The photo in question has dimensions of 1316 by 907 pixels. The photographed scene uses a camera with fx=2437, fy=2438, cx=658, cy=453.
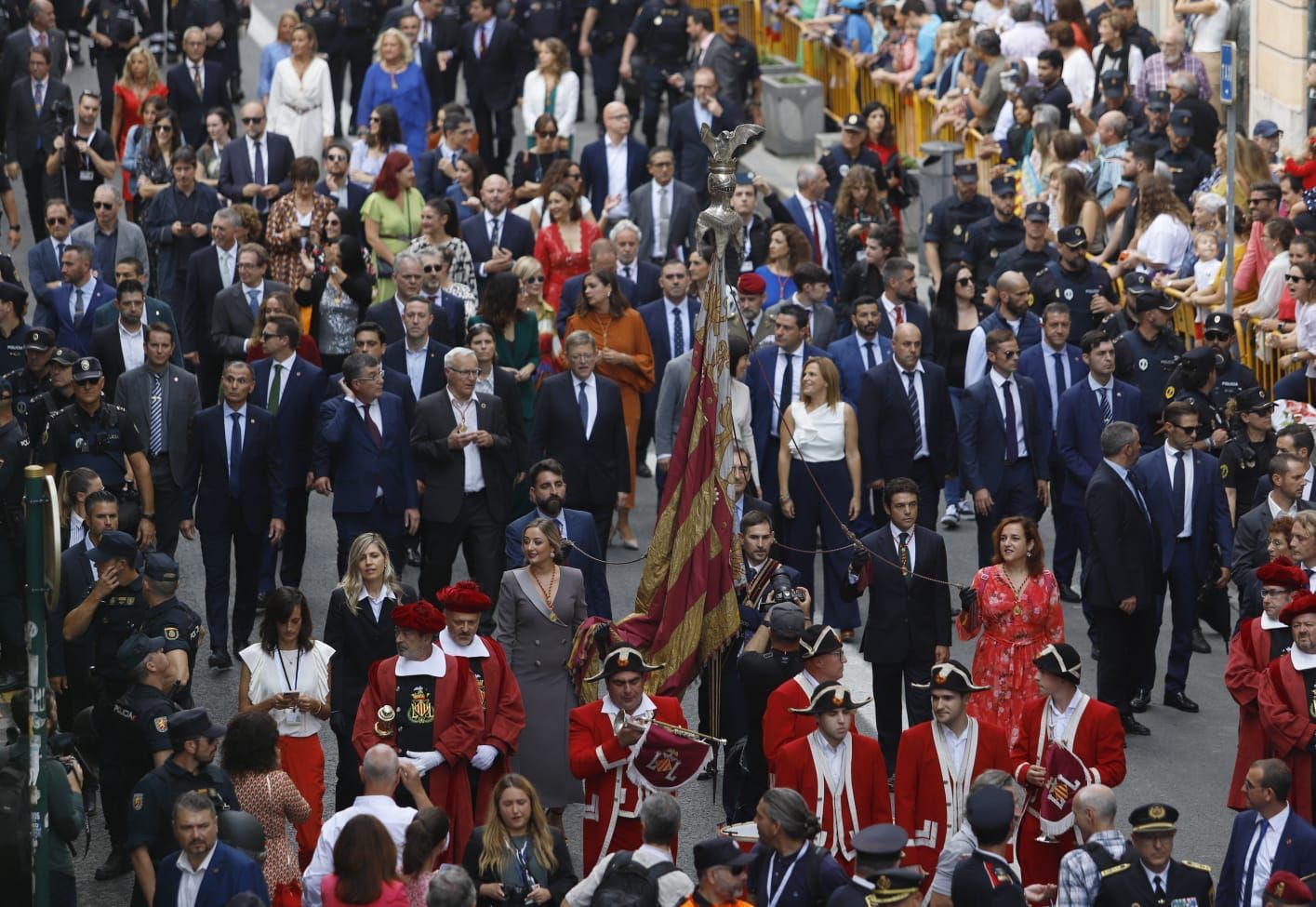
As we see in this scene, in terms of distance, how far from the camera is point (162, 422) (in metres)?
15.0

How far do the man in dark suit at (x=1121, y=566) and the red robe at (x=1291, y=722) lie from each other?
207 cm

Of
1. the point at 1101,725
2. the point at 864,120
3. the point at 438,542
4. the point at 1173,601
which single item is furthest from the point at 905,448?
the point at 864,120

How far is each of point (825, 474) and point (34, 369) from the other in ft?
16.2

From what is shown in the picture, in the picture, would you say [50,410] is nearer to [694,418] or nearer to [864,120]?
[694,418]

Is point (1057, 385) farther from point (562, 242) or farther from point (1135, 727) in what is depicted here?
point (562, 242)

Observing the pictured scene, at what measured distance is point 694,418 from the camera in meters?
12.3

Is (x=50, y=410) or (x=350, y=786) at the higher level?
(x=50, y=410)

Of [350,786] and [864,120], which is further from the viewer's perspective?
[864,120]

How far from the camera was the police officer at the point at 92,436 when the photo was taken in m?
14.2

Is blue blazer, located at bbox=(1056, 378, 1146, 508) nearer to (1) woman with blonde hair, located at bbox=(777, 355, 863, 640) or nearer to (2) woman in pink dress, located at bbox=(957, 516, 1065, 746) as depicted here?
(1) woman with blonde hair, located at bbox=(777, 355, 863, 640)

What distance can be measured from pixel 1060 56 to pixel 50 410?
34.1 ft

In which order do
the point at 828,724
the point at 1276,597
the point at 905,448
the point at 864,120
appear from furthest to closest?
the point at 864,120 < the point at 905,448 < the point at 1276,597 < the point at 828,724

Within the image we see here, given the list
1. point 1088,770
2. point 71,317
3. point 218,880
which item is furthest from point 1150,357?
point 218,880

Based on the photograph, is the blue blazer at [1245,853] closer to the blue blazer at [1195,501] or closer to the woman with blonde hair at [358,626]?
the blue blazer at [1195,501]
